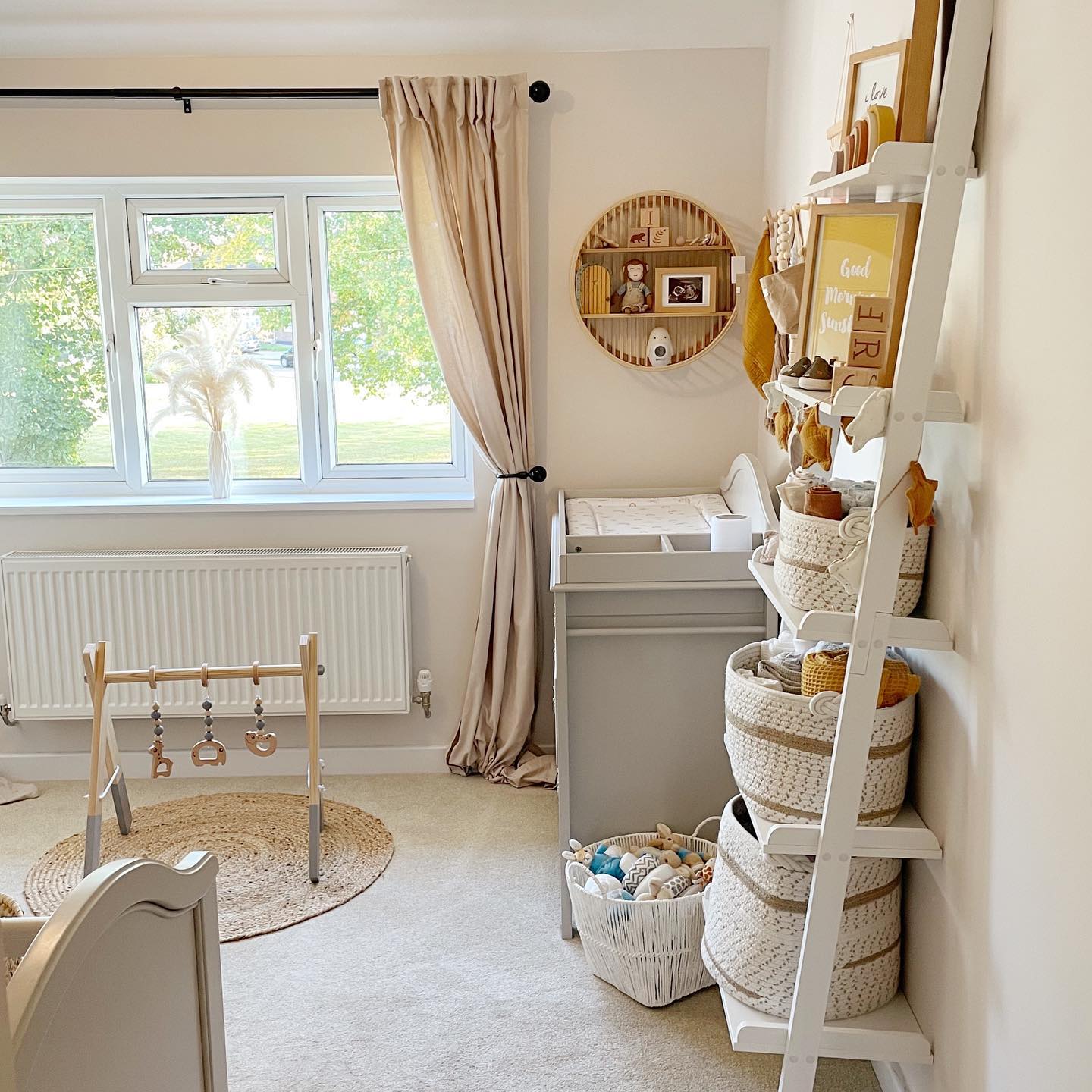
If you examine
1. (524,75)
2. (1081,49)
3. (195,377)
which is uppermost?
(524,75)

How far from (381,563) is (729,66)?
5.83ft

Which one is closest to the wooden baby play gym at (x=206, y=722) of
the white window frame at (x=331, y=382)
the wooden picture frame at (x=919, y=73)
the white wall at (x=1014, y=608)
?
the white window frame at (x=331, y=382)

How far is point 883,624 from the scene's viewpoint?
1.64m

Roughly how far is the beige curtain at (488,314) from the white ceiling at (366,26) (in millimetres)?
146

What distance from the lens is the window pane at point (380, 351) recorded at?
358 cm

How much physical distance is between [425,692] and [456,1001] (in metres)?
1.30

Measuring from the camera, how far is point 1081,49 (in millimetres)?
1237

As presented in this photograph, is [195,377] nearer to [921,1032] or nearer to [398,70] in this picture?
[398,70]

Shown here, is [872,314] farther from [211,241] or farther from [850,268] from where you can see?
[211,241]

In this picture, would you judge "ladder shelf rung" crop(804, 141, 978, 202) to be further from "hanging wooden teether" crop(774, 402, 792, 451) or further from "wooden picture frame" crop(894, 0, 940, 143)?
"hanging wooden teether" crop(774, 402, 792, 451)

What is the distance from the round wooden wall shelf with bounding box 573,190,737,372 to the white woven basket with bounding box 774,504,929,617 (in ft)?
5.06

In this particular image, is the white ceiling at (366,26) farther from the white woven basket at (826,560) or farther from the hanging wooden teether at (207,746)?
the white woven basket at (826,560)

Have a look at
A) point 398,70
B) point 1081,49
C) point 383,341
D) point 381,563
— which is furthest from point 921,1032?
point 398,70

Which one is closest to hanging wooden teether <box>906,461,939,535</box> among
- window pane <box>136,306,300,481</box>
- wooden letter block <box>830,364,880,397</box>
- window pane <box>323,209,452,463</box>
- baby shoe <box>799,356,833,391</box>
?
wooden letter block <box>830,364,880,397</box>
